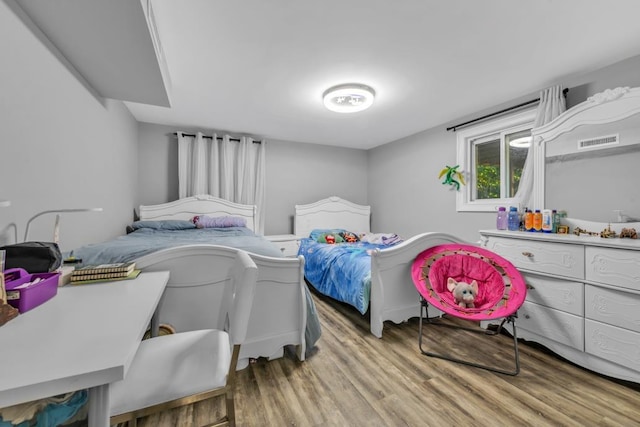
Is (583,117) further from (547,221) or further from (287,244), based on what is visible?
Result: (287,244)

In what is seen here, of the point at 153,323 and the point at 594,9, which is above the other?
the point at 594,9

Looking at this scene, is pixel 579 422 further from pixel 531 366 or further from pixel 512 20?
pixel 512 20

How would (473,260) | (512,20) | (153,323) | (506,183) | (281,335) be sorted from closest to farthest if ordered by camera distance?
(153,323) → (512,20) → (281,335) → (473,260) → (506,183)

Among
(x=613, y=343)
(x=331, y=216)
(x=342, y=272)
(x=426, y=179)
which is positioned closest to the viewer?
(x=613, y=343)

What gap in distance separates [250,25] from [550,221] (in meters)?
2.78

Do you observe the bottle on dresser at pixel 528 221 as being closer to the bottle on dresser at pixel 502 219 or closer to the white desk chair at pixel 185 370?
the bottle on dresser at pixel 502 219

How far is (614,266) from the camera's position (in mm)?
1685

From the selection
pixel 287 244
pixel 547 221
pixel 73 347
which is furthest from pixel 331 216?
pixel 73 347

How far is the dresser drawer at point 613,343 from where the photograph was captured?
1.60 meters

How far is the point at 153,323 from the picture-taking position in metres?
1.49

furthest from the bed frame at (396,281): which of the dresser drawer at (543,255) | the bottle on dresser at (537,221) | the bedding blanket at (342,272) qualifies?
the bottle on dresser at (537,221)

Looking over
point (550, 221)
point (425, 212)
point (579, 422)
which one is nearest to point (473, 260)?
point (550, 221)

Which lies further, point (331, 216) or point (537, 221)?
point (331, 216)

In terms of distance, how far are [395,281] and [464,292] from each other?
0.52 metres
